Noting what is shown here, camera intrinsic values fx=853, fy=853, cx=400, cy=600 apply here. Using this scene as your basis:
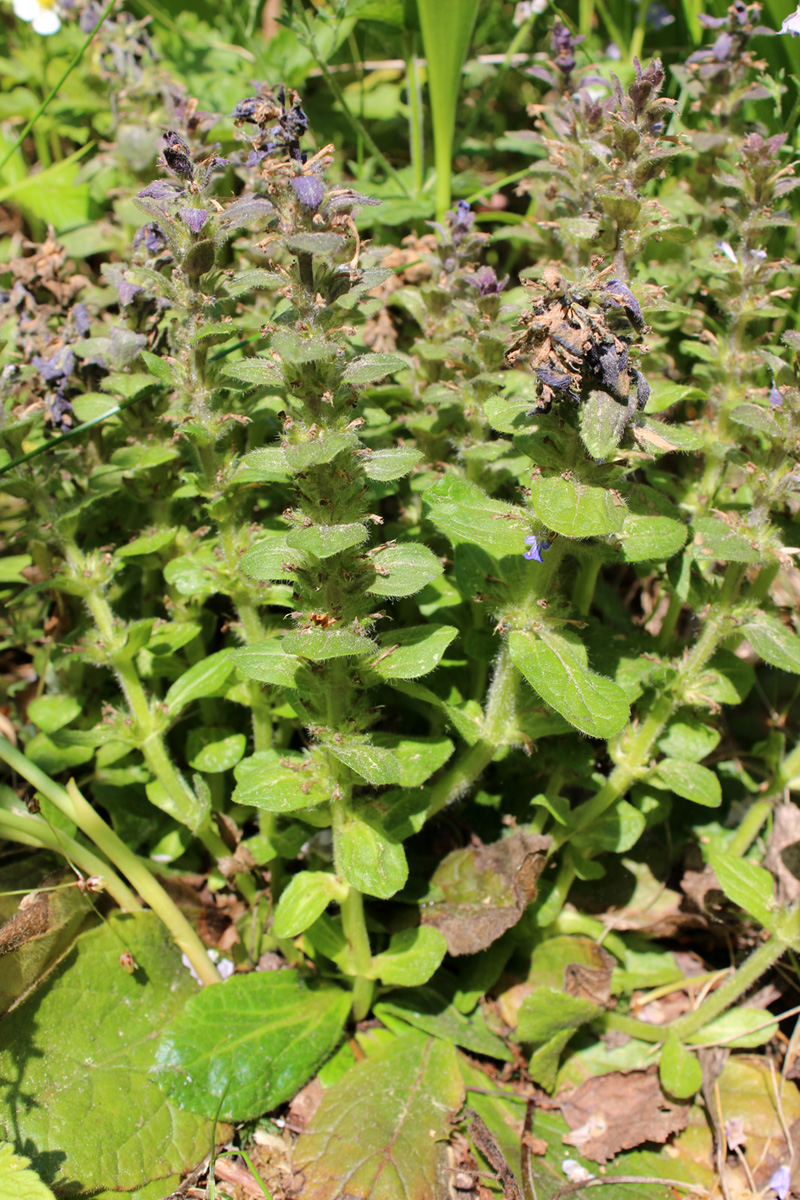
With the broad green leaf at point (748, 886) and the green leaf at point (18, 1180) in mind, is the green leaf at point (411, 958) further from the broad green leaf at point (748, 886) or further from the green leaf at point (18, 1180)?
the green leaf at point (18, 1180)

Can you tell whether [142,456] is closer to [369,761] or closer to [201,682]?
[201,682]

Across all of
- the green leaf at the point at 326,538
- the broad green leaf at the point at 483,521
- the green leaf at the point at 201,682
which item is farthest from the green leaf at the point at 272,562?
the green leaf at the point at 201,682

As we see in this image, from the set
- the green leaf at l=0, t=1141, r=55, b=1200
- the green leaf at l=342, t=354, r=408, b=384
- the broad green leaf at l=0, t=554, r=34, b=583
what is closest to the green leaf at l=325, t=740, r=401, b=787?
the green leaf at l=342, t=354, r=408, b=384

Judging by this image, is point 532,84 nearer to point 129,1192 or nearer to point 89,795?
point 89,795

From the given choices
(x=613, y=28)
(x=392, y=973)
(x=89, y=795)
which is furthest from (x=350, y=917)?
(x=613, y=28)

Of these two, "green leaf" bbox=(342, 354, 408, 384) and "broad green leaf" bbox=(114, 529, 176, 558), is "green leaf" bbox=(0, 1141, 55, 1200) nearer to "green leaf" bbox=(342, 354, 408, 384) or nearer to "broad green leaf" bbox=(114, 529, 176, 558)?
"broad green leaf" bbox=(114, 529, 176, 558)

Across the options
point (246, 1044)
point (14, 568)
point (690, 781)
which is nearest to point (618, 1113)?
point (690, 781)
